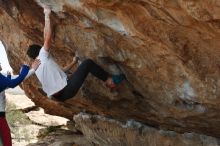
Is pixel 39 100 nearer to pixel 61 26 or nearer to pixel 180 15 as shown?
pixel 61 26

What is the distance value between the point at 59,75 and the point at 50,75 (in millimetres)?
163

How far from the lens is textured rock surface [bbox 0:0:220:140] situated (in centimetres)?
655

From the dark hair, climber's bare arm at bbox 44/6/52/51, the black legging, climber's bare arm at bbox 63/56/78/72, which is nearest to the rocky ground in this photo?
climber's bare arm at bbox 63/56/78/72

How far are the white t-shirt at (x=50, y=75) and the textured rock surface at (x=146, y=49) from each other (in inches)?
26.0

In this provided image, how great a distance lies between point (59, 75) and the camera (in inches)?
323

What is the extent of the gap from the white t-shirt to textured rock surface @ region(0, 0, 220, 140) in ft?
2.16

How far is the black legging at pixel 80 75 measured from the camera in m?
8.09

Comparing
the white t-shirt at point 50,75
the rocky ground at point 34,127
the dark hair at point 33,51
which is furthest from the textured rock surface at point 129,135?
the dark hair at point 33,51

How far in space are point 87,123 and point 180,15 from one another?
503cm

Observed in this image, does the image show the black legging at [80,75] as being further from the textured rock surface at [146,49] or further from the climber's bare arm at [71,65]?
the climber's bare arm at [71,65]

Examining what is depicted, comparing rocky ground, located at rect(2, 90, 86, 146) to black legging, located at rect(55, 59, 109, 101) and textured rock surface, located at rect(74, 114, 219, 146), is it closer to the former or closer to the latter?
textured rock surface, located at rect(74, 114, 219, 146)

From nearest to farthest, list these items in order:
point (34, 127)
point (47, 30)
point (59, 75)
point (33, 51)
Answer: point (59, 75), point (47, 30), point (33, 51), point (34, 127)

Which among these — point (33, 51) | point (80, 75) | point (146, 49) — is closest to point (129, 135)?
point (80, 75)

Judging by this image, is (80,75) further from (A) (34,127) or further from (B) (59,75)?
(A) (34,127)
